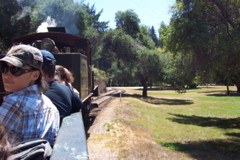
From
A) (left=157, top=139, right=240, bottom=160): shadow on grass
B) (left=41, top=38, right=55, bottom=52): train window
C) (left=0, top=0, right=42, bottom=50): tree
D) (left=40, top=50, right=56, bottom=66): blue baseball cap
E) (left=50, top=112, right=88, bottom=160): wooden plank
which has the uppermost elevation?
(left=0, top=0, right=42, bottom=50): tree

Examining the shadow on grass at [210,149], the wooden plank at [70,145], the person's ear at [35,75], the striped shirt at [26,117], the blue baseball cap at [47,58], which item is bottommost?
the shadow on grass at [210,149]

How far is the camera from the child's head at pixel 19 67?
1734mm

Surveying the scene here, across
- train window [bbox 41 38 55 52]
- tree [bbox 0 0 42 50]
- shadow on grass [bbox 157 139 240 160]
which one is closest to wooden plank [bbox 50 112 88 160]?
train window [bbox 41 38 55 52]

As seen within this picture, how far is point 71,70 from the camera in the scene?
6.26m

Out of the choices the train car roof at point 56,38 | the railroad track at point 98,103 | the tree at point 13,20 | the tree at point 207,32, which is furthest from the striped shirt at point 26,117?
the tree at point 13,20

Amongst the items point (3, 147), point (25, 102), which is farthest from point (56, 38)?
point (3, 147)

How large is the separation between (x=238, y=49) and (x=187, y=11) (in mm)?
2885

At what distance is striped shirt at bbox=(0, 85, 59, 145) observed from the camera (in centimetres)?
165

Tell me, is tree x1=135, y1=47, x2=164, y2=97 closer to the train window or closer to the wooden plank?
the train window

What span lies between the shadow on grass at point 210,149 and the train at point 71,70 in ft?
10.7

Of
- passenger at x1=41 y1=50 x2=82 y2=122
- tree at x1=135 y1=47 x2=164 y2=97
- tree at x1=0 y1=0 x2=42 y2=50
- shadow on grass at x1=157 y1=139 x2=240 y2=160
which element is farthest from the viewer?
tree at x1=135 y1=47 x2=164 y2=97

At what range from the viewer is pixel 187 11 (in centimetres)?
1091

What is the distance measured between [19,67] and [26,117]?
33 cm

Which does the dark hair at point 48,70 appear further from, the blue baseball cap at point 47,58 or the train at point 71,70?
the train at point 71,70
